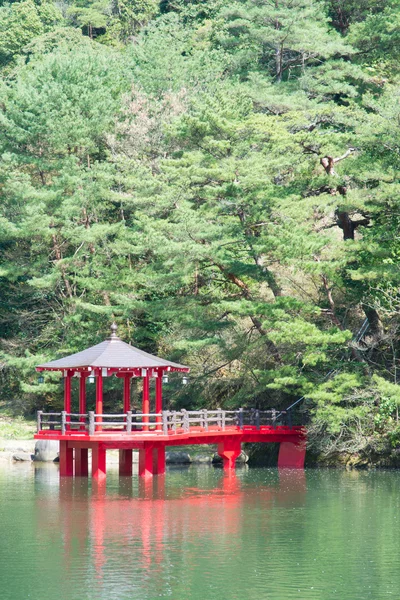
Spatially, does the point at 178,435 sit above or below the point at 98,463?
above

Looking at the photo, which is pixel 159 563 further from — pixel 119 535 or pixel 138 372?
pixel 138 372

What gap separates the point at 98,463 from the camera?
2883 centimetres

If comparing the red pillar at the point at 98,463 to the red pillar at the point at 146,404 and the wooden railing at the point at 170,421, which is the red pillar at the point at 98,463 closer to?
the wooden railing at the point at 170,421

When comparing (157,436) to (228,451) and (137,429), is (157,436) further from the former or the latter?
(228,451)

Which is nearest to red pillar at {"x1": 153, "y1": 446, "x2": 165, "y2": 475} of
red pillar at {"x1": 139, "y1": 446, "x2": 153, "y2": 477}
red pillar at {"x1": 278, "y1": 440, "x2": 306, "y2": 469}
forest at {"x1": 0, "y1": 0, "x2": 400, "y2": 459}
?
red pillar at {"x1": 139, "y1": 446, "x2": 153, "y2": 477}

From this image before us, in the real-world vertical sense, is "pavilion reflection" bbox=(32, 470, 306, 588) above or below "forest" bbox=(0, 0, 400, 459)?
below

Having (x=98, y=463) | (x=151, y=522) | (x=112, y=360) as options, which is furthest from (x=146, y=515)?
(x=112, y=360)

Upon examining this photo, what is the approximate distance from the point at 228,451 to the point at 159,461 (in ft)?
8.61

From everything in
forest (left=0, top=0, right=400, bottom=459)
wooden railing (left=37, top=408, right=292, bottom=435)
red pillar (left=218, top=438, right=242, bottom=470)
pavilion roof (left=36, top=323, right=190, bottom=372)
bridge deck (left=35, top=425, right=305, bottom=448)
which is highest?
forest (left=0, top=0, right=400, bottom=459)

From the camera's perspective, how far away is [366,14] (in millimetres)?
49844

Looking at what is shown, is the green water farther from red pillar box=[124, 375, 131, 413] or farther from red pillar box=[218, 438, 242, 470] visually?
red pillar box=[218, 438, 242, 470]

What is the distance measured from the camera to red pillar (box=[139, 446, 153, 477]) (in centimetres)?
2938

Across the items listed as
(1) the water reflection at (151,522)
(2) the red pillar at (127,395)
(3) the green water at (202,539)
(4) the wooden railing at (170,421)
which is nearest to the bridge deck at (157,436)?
(4) the wooden railing at (170,421)

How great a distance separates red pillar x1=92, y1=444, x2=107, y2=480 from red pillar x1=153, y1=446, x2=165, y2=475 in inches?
72.8
